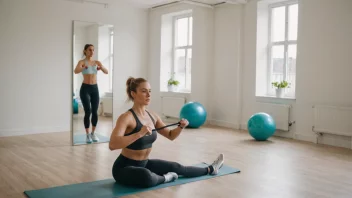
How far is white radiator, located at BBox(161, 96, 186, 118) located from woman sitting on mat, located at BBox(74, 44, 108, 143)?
2820 millimetres

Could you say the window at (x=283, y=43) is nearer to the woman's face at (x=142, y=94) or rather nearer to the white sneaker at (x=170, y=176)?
the white sneaker at (x=170, y=176)

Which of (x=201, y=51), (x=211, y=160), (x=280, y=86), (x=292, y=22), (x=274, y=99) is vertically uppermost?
(x=292, y=22)

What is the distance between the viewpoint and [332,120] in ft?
17.8

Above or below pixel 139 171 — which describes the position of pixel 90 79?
above

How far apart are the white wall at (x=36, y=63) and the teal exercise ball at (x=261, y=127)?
3.19 m

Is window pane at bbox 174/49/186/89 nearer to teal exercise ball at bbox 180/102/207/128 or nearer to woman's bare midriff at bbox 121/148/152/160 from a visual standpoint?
teal exercise ball at bbox 180/102/207/128

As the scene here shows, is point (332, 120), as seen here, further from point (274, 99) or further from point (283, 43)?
point (283, 43)

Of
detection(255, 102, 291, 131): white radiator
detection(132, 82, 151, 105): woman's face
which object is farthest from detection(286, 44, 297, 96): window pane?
detection(132, 82, 151, 105): woman's face

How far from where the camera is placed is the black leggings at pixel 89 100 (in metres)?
5.36

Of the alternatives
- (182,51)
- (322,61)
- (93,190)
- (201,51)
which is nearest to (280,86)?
(322,61)

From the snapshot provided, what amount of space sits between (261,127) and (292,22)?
210cm

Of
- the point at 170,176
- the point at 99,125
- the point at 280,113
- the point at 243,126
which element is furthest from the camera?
the point at 243,126

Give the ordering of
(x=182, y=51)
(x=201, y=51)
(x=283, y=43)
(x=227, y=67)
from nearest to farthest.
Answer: (x=283, y=43), (x=227, y=67), (x=201, y=51), (x=182, y=51)

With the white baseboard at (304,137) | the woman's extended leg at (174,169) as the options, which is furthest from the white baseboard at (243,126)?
the woman's extended leg at (174,169)
